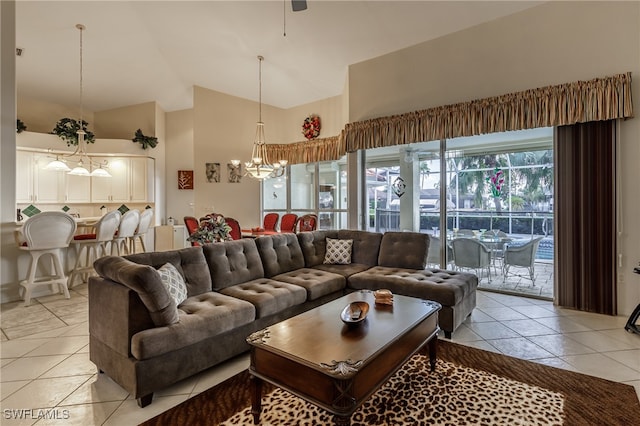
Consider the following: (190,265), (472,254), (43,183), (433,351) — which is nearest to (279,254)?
(190,265)

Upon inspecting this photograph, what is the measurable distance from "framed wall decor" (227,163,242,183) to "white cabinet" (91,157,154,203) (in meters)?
1.88

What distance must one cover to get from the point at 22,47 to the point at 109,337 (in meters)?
6.20

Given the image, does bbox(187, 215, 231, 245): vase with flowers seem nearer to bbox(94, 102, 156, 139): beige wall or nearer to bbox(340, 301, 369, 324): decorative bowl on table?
bbox(340, 301, 369, 324): decorative bowl on table

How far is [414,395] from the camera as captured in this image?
82.9 inches

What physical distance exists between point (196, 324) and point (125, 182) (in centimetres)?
638

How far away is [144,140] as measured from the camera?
7242mm

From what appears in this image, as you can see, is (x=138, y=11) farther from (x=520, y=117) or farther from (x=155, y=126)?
(x=520, y=117)

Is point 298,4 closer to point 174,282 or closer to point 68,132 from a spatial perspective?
point 174,282

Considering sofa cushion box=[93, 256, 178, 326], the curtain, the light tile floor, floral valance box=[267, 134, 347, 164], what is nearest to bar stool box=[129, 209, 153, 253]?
the light tile floor

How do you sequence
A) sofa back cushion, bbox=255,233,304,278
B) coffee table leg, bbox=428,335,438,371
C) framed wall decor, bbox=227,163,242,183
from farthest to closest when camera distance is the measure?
1. framed wall decor, bbox=227,163,242,183
2. sofa back cushion, bbox=255,233,304,278
3. coffee table leg, bbox=428,335,438,371

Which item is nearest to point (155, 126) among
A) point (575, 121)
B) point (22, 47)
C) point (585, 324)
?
point (22, 47)

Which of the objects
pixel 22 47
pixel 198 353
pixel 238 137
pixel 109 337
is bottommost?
pixel 198 353

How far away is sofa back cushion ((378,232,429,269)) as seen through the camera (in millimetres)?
3986

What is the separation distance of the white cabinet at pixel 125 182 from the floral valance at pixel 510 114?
511 cm
